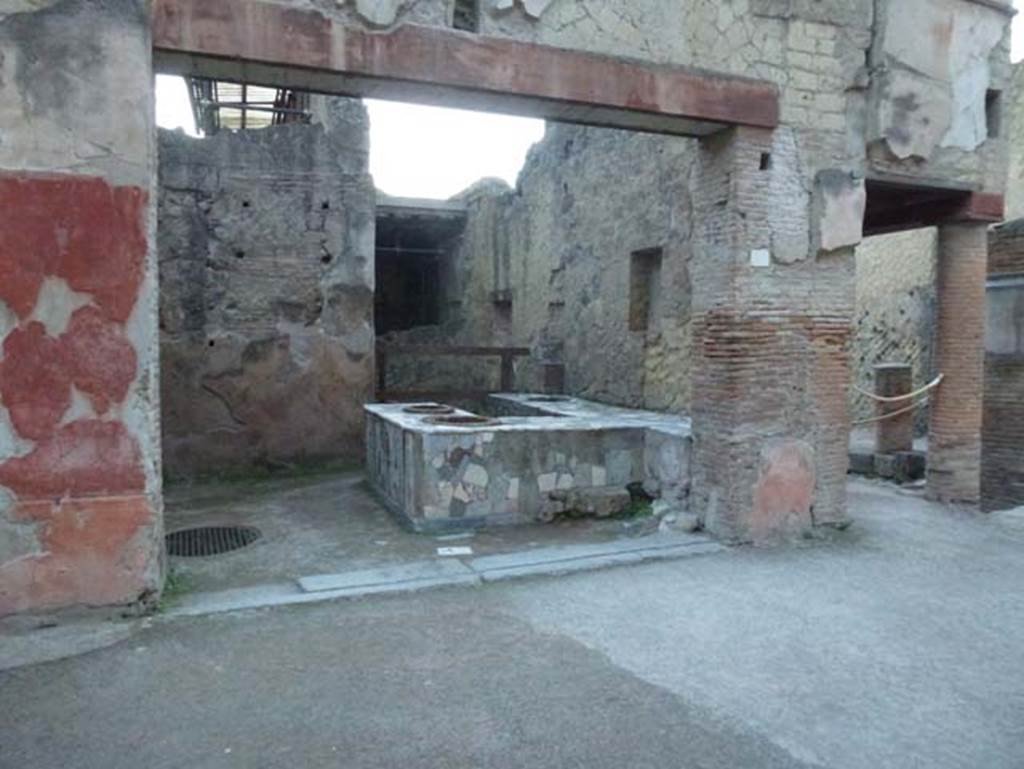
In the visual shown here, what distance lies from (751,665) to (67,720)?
2666mm

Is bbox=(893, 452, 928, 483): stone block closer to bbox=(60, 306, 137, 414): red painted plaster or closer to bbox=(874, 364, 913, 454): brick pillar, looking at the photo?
bbox=(874, 364, 913, 454): brick pillar

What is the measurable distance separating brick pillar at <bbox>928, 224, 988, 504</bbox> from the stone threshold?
9.06 feet

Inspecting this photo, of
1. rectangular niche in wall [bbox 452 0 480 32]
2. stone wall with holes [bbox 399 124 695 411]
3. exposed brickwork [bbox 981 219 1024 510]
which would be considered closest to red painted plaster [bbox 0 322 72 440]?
rectangular niche in wall [bbox 452 0 480 32]

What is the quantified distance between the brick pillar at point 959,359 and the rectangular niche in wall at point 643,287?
2.74m

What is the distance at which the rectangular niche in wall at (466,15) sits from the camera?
4.29 m

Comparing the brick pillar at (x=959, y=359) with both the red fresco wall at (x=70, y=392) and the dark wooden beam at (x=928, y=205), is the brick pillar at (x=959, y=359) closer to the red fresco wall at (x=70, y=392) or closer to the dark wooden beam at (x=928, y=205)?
the dark wooden beam at (x=928, y=205)

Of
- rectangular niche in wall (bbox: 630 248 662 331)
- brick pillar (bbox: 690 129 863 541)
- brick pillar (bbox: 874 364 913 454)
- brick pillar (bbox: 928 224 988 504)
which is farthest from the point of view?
rectangular niche in wall (bbox: 630 248 662 331)

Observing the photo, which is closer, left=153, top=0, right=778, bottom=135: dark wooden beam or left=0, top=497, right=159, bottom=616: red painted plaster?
left=0, top=497, right=159, bottom=616: red painted plaster

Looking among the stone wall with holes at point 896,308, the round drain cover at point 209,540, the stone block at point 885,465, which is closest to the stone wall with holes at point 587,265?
the stone block at point 885,465

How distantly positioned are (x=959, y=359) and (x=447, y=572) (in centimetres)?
477

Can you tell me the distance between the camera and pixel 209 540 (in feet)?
17.9

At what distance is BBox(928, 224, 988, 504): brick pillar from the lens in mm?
6426

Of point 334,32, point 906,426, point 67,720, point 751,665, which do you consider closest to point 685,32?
point 334,32

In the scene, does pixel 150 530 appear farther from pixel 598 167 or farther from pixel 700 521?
pixel 598 167
